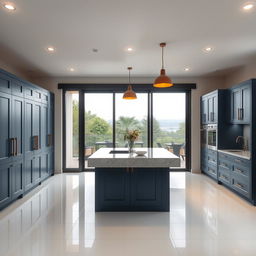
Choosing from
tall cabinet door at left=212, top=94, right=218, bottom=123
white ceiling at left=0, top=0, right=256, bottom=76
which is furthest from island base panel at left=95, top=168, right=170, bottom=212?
→ tall cabinet door at left=212, top=94, right=218, bottom=123

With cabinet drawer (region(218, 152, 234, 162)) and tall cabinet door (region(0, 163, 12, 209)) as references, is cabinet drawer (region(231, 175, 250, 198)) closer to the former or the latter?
cabinet drawer (region(218, 152, 234, 162))

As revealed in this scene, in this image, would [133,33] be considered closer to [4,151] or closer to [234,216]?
[4,151]

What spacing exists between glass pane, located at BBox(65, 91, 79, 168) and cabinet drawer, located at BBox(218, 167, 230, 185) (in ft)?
13.3

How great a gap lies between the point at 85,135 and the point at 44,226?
11.9 feet

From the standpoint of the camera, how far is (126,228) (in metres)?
2.80

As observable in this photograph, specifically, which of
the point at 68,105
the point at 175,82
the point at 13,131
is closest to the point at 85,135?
the point at 68,105

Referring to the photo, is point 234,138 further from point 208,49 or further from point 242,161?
point 208,49

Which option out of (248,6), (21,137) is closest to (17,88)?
(21,137)

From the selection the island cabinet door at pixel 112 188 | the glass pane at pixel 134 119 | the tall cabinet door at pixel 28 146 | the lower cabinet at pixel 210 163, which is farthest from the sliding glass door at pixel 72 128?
the lower cabinet at pixel 210 163

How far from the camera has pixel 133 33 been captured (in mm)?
3277

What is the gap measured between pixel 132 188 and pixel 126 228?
0.65 metres

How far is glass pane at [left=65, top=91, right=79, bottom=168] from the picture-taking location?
6.26m

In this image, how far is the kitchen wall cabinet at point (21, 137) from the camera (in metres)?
3.42

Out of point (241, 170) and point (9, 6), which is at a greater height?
point (9, 6)
